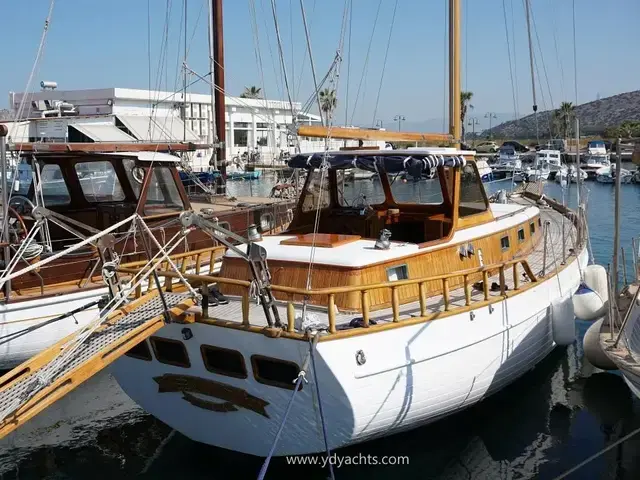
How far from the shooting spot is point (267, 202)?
18.1 metres

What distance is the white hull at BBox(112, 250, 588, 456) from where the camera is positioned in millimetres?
7500

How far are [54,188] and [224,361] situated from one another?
814 cm

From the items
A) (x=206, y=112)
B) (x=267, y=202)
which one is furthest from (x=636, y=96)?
(x=267, y=202)

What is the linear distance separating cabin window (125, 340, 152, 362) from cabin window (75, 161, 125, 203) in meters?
6.64

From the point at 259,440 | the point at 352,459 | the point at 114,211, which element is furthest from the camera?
the point at 114,211

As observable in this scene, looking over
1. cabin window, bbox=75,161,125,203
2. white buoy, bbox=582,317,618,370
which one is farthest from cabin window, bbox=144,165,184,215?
white buoy, bbox=582,317,618,370

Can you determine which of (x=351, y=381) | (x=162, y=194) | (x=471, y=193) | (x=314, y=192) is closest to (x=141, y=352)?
(x=351, y=381)

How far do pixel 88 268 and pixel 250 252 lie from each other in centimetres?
667

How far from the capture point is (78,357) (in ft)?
24.1

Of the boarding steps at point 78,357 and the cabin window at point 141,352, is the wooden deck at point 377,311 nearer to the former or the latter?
the boarding steps at point 78,357

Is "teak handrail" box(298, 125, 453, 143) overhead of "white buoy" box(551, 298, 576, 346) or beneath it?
overhead

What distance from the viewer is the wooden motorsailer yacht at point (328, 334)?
291 inches

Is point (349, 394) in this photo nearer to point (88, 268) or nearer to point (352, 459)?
point (352, 459)

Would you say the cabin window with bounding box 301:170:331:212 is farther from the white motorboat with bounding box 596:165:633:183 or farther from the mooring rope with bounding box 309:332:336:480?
the white motorboat with bounding box 596:165:633:183
